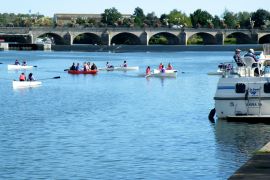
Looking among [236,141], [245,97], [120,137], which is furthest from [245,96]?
[120,137]

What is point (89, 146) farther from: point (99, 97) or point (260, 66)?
point (99, 97)

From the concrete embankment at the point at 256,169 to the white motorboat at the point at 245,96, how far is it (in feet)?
43.4

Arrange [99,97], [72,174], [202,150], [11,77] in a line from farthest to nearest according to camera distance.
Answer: [11,77] < [99,97] < [202,150] < [72,174]

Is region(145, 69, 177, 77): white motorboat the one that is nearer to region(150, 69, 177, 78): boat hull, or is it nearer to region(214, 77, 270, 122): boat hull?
region(150, 69, 177, 78): boat hull

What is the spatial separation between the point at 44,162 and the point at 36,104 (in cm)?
2980

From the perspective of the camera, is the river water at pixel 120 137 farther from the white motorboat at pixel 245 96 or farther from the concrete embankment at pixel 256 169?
the concrete embankment at pixel 256 169

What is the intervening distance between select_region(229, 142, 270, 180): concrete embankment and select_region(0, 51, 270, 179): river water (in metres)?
1.93

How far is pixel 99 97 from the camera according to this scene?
73.2 metres

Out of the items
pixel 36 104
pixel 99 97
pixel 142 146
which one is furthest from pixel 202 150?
pixel 99 97

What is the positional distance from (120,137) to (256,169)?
15712mm

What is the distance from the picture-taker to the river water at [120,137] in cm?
3450

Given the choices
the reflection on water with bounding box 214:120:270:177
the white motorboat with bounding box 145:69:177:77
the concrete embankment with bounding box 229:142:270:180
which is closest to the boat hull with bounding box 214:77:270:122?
the reflection on water with bounding box 214:120:270:177

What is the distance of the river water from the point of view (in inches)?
1358

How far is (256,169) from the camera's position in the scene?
95.9 feet
